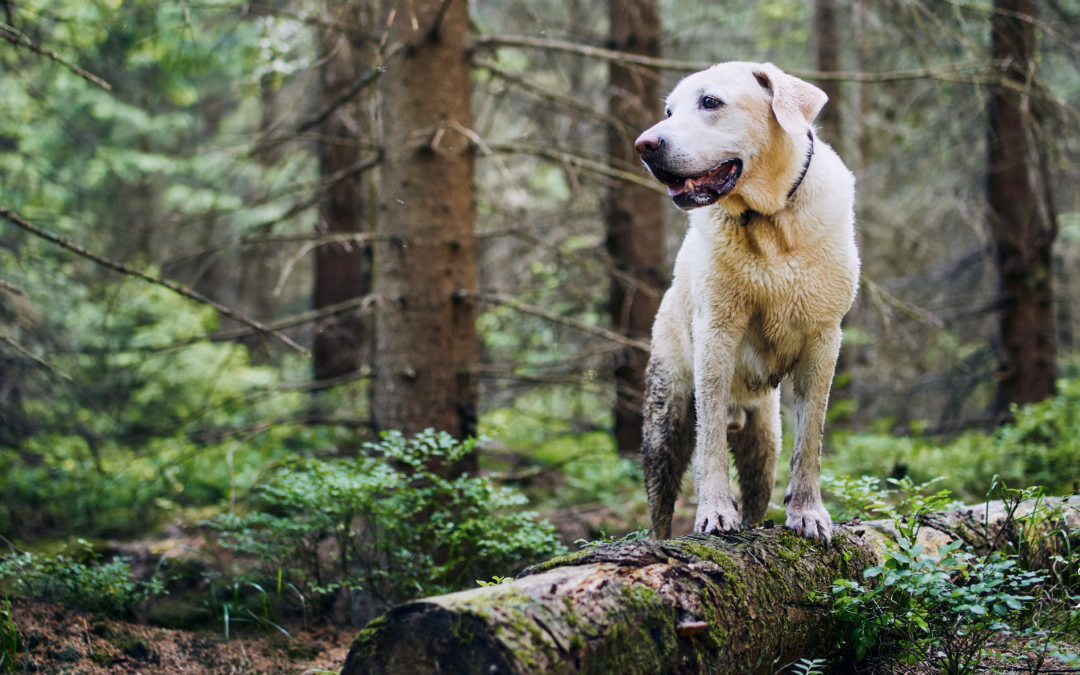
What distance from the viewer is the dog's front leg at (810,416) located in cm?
319

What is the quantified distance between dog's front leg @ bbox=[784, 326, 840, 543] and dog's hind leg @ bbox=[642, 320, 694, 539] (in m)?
0.66

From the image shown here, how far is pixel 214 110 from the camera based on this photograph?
757 inches

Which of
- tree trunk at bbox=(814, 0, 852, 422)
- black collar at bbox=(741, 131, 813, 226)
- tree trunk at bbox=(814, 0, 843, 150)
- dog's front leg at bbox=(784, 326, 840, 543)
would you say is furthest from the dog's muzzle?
tree trunk at bbox=(814, 0, 843, 150)

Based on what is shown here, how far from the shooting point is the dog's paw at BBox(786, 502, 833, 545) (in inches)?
119

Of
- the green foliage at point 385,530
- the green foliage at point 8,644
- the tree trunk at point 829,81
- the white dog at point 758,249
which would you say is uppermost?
the tree trunk at point 829,81

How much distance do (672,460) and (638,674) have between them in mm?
1849

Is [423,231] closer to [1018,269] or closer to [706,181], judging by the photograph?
[706,181]

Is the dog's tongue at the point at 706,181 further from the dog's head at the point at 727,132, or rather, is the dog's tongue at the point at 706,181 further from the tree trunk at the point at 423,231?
the tree trunk at the point at 423,231

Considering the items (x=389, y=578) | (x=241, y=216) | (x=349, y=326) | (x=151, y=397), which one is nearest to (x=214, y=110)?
(x=241, y=216)

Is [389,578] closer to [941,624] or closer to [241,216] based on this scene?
[941,624]

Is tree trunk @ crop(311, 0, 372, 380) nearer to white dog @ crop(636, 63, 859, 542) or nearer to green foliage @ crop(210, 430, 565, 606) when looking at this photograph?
green foliage @ crop(210, 430, 565, 606)

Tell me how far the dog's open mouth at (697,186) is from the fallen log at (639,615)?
1.49 m

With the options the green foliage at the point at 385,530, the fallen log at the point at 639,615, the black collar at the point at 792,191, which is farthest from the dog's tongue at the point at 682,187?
the green foliage at the point at 385,530

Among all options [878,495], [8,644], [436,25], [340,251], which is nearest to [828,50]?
[436,25]
